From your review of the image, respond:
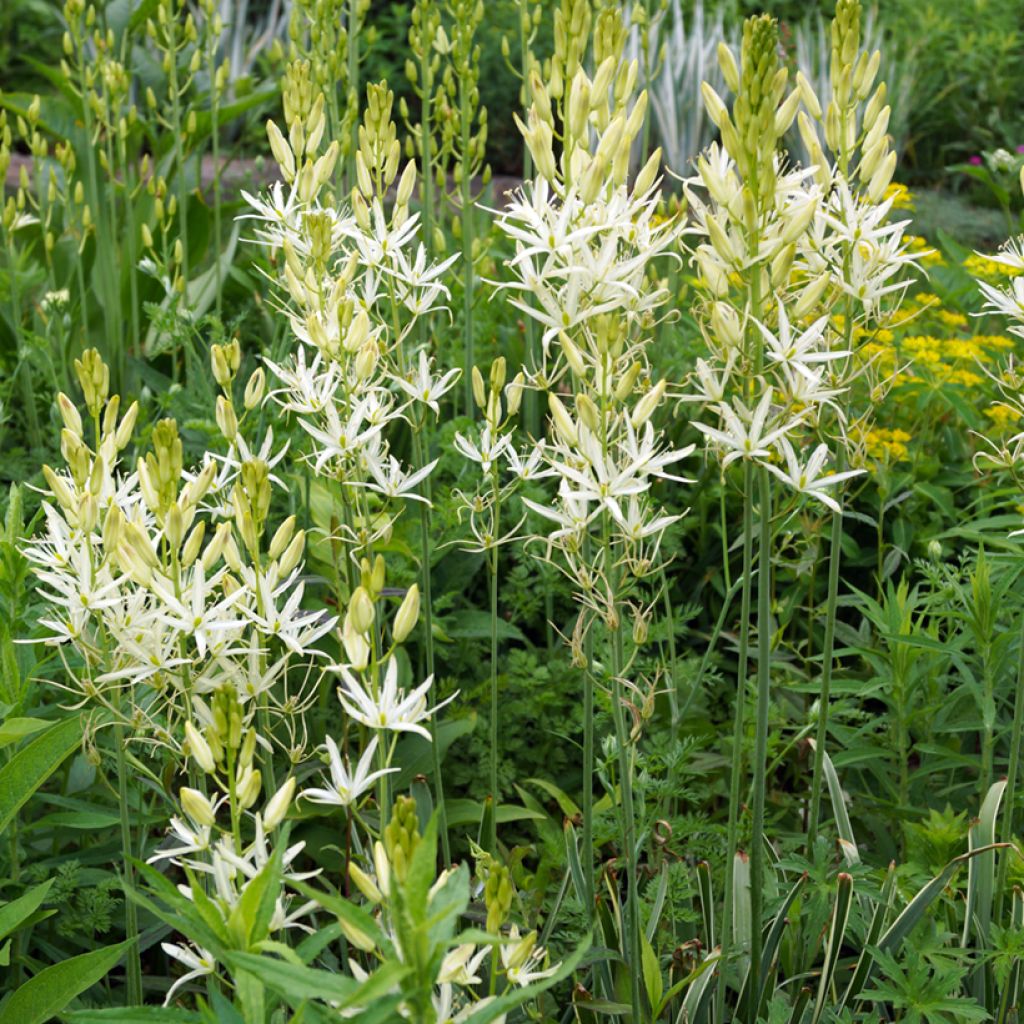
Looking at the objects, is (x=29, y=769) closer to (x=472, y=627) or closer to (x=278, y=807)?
(x=278, y=807)

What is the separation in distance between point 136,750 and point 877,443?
1.90 meters

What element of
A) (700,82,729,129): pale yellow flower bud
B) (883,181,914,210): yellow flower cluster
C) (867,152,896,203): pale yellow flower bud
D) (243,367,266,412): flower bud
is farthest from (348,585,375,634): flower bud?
(883,181,914,210): yellow flower cluster

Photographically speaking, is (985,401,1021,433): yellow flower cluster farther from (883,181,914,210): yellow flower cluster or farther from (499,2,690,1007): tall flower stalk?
(499,2,690,1007): tall flower stalk

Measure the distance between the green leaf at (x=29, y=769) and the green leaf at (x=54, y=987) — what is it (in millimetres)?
248

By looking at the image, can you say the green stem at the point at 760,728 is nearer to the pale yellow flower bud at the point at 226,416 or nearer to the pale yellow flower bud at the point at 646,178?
the pale yellow flower bud at the point at 646,178

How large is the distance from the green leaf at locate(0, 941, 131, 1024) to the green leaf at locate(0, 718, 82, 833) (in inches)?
9.8

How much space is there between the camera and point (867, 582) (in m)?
3.61

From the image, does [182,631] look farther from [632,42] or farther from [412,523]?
[632,42]

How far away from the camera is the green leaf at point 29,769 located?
1.92 m

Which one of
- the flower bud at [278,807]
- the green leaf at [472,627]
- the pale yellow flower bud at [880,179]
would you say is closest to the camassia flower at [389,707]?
the flower bud at [278,807]

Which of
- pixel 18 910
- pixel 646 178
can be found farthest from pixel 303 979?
pixel 646 178

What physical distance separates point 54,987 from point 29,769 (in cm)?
32

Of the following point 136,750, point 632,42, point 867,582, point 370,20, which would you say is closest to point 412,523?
point 136,750

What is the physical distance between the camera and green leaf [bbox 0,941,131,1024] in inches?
69.4
